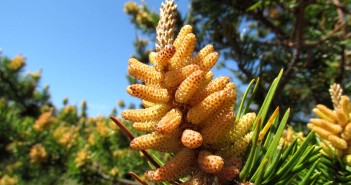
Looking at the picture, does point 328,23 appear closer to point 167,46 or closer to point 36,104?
point 167,46

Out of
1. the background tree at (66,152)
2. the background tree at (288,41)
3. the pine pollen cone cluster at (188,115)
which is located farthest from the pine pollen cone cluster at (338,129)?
the background tree at (66,152)

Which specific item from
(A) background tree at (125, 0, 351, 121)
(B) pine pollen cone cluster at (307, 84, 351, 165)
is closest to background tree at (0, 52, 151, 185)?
(A) background tree at (125, 0, 351, 121)

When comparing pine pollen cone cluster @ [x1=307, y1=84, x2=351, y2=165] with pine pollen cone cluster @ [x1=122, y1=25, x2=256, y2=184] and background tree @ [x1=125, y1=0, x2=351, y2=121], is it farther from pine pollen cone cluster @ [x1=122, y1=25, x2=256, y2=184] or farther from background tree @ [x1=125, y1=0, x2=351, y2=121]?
background tree @ [x1=125, y1=0, x2=351, y2=121]

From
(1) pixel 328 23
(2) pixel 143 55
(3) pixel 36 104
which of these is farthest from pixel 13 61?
(1) pixel 328 23

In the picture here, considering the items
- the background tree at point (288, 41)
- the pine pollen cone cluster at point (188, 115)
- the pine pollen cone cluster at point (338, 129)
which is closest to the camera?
the pine pollen cone cluster at point (188, 115)

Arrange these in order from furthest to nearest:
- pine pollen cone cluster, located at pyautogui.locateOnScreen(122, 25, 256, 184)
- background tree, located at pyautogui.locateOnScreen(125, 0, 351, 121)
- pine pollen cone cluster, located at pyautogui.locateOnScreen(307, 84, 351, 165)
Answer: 1. background tree, located at pyautogui.locateOnScreen(125, 0, 351, 121)
2. pine pollen cone cluster, located at pyautogui.locateOnScreen(307, 84, 351, 165)
3. pine pollen cone cluster, located at pyautogui.locateOnScreen(122, 25, 256, 184)

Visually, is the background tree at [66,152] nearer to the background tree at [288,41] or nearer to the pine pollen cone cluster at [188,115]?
the background tree at [288,41]
